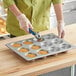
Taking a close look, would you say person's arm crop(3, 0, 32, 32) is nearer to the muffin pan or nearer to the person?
the person

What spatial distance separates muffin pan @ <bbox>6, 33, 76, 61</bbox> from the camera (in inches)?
61.7

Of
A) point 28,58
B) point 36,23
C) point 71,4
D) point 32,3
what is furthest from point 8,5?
point 71,4

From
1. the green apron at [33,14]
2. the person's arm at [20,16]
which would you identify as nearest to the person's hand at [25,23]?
the person's arm at [20,16]

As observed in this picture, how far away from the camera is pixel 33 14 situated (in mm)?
2000

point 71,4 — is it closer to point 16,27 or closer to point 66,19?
point 66,19

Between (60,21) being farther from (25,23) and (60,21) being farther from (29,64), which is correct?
(29,64)

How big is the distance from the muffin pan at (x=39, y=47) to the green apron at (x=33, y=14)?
298 mm

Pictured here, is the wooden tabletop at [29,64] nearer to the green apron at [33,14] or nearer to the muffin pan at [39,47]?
the muffin pan at [39,47]

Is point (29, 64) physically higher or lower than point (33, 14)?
lower

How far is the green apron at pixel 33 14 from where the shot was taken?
196cm

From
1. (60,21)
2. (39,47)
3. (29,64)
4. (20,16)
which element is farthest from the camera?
(60,21)

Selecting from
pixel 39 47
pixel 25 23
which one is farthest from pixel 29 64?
pixel 25 23

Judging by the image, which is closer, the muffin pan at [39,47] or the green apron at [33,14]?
the muffin pan at [39,47]

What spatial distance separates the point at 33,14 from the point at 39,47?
1.39 feet
